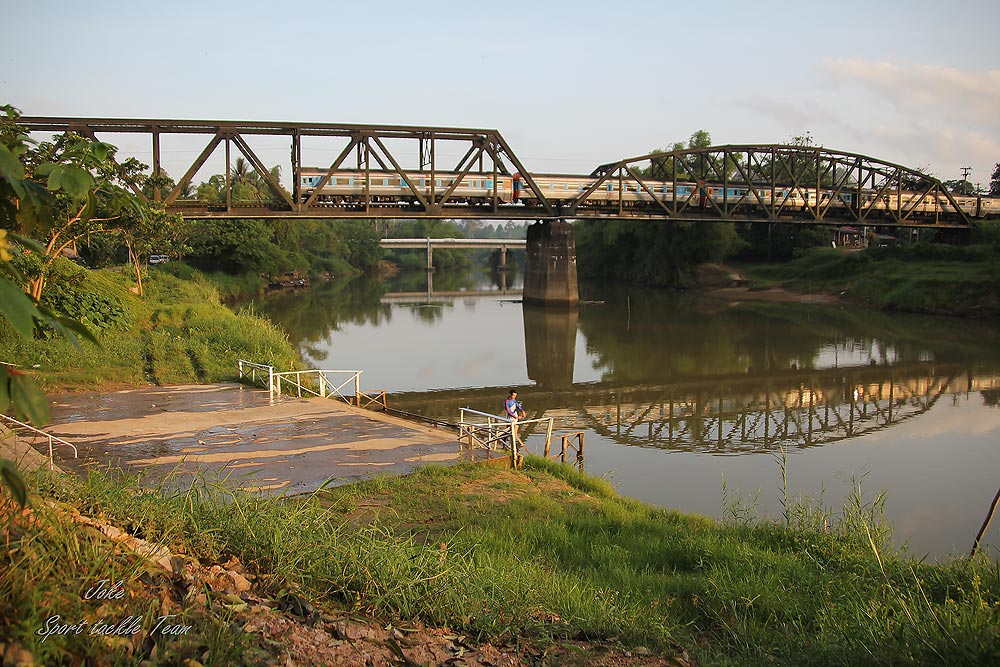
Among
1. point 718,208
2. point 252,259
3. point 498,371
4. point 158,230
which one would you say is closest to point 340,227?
point 252,259

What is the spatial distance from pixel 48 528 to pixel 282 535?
1745mm

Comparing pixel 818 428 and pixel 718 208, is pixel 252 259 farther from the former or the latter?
pixel 818 428

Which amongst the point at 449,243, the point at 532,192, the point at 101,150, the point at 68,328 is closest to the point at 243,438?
the point at 101,150

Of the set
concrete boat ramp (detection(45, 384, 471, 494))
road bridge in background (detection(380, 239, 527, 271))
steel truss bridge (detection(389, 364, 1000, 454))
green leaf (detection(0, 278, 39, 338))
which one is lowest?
steel truss bridge (detection(389, 364, 1000, 454))

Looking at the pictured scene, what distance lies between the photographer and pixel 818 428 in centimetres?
2094

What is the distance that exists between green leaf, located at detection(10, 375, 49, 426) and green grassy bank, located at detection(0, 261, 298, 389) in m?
17.1

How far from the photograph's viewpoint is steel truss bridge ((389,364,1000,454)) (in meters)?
19.8

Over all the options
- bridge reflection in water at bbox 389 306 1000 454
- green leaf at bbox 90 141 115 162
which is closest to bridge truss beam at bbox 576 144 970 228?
bridge reflection in water at bbox 389 306 1000 454

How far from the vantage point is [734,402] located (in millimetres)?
24594

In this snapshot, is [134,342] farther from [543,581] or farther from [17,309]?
[17,309]

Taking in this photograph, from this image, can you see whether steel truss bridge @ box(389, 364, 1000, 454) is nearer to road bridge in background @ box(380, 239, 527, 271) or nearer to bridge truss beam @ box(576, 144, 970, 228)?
bridge truss beam @ box(576, 144, 970, 228)

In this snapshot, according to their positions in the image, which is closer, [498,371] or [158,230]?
[498,371]

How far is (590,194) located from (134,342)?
3596 cm

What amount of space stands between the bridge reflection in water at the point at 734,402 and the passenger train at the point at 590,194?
63.6 ft
